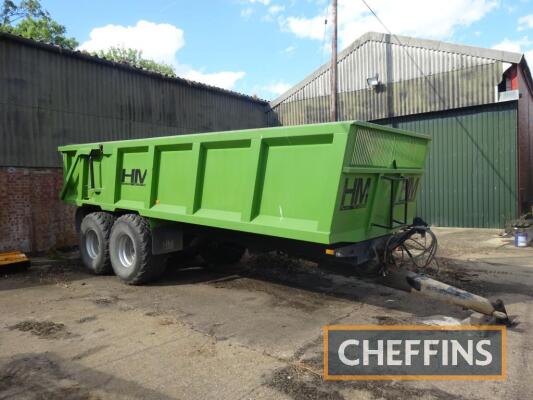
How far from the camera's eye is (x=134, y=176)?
742 cm

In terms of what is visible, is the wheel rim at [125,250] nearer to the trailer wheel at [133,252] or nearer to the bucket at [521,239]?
the trailer wheel at [133,252]

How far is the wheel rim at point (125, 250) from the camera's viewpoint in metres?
7.48

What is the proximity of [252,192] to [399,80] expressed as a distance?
40.4 feet

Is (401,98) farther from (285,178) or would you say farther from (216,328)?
(216,328)

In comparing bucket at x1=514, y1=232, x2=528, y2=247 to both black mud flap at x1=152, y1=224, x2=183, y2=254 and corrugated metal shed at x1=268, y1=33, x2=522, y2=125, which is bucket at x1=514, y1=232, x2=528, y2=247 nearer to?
corrugated metal shed at x1=268, y1=33, x2=522, y2=125

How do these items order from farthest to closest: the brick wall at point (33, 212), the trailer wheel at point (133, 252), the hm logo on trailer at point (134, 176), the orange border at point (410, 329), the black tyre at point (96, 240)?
the brick wall at point (33, 212)
the black tyre at point (96, 240)
the hm logo on trailer at point (134, 176)
the trailer wheel at point (133, 252)
the orange border at point (410, 329)

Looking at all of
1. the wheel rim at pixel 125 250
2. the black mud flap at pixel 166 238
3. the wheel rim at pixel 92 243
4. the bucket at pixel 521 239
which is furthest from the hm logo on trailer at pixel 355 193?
the bucket at pixel 521 239

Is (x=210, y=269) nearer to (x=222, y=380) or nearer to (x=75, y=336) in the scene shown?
(x=75, y=336)

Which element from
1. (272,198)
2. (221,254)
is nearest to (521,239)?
(221,254)

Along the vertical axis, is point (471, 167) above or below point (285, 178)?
above

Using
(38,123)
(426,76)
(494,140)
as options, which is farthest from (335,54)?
(38,123)

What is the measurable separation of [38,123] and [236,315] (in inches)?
319

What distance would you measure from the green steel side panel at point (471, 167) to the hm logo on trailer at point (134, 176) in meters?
11.6

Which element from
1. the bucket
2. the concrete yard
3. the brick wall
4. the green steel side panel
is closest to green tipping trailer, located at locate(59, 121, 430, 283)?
the concrete yard
